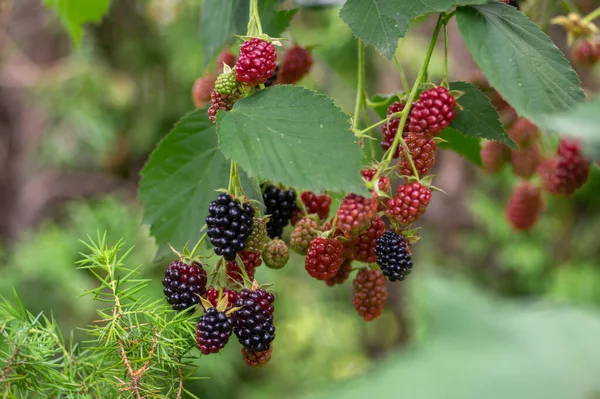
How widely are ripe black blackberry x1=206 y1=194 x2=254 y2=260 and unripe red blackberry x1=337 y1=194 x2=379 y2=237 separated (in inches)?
3.3

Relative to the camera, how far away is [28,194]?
279cm

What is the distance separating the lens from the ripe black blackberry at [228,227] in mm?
514

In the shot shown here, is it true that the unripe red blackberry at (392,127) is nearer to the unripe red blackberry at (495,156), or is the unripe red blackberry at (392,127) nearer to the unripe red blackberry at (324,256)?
the unripe red blackberry at (324,256)

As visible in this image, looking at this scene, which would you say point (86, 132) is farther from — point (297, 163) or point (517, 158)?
point (297, 163)

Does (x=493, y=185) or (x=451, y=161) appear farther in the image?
(x=493, y=185)

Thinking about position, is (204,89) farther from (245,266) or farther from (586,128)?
(586,128)

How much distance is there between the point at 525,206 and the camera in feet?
3.43

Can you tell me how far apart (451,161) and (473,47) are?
2082 millimetres

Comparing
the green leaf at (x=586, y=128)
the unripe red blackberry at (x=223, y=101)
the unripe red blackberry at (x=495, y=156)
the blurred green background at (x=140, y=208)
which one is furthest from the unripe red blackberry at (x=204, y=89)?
the blurred green background at (x=140, y=208)

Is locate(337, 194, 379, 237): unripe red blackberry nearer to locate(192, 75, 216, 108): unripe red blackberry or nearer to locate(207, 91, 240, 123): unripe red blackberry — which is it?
locate(207, 91, 240, 123): unripe red blackberry

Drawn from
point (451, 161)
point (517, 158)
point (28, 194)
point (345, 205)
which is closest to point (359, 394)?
point (345, 205)

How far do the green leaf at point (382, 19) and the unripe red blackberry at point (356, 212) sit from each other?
0.40 feet

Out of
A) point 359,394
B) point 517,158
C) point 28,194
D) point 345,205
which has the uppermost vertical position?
point 359,394

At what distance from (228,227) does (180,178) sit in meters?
0.16
